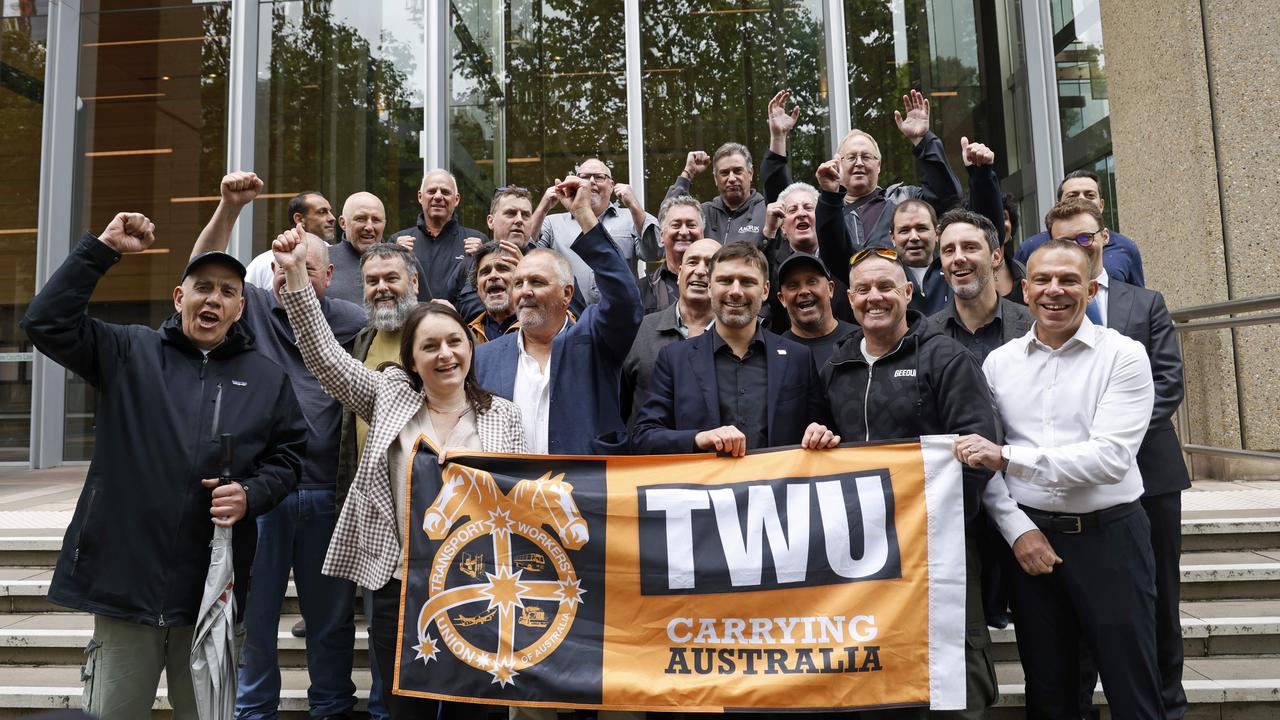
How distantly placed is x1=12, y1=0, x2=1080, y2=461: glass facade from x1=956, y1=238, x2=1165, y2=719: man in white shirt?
6136 millimetres

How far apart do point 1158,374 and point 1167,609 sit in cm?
99

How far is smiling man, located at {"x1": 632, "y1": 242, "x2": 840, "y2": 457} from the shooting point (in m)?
3.67

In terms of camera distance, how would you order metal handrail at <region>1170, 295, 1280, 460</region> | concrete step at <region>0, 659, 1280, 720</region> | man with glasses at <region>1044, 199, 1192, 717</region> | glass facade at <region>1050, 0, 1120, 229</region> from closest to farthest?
1. man with glasses at <region>1044, 199, 1192, 717</region>
2. concrete step at <region>0, 659, 1280, 720</region>
3. metal handrail at <region>1170, 295, 1280, 460</region>
4. glass facade at <region>1050, 0, 1120, 229</region>

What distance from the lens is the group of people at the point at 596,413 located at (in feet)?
10.6

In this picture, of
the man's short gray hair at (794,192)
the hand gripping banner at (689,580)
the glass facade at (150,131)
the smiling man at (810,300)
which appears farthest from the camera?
the glass facade at (150,131)

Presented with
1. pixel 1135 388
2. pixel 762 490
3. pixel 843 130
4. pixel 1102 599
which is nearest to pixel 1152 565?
pixel 1102 599

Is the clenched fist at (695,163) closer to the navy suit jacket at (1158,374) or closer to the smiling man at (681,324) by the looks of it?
the smiling man at (681,324)

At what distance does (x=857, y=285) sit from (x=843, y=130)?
19.7 feet

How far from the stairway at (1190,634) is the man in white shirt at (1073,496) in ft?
3.18

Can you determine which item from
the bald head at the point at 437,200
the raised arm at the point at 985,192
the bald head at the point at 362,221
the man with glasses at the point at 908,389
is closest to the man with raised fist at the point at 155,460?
the bald head at the point at 362,221

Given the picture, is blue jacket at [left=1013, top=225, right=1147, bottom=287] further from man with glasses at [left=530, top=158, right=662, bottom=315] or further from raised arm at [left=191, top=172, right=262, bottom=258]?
raised arm at [left=191, top=172, right=262, bottom=258]

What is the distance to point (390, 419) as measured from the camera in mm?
3664

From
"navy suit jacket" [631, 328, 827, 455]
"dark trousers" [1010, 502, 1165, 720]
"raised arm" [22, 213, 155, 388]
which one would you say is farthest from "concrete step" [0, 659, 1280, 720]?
"raised arm" [22, 213, 155, 388]

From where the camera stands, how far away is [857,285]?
11.7 feet
